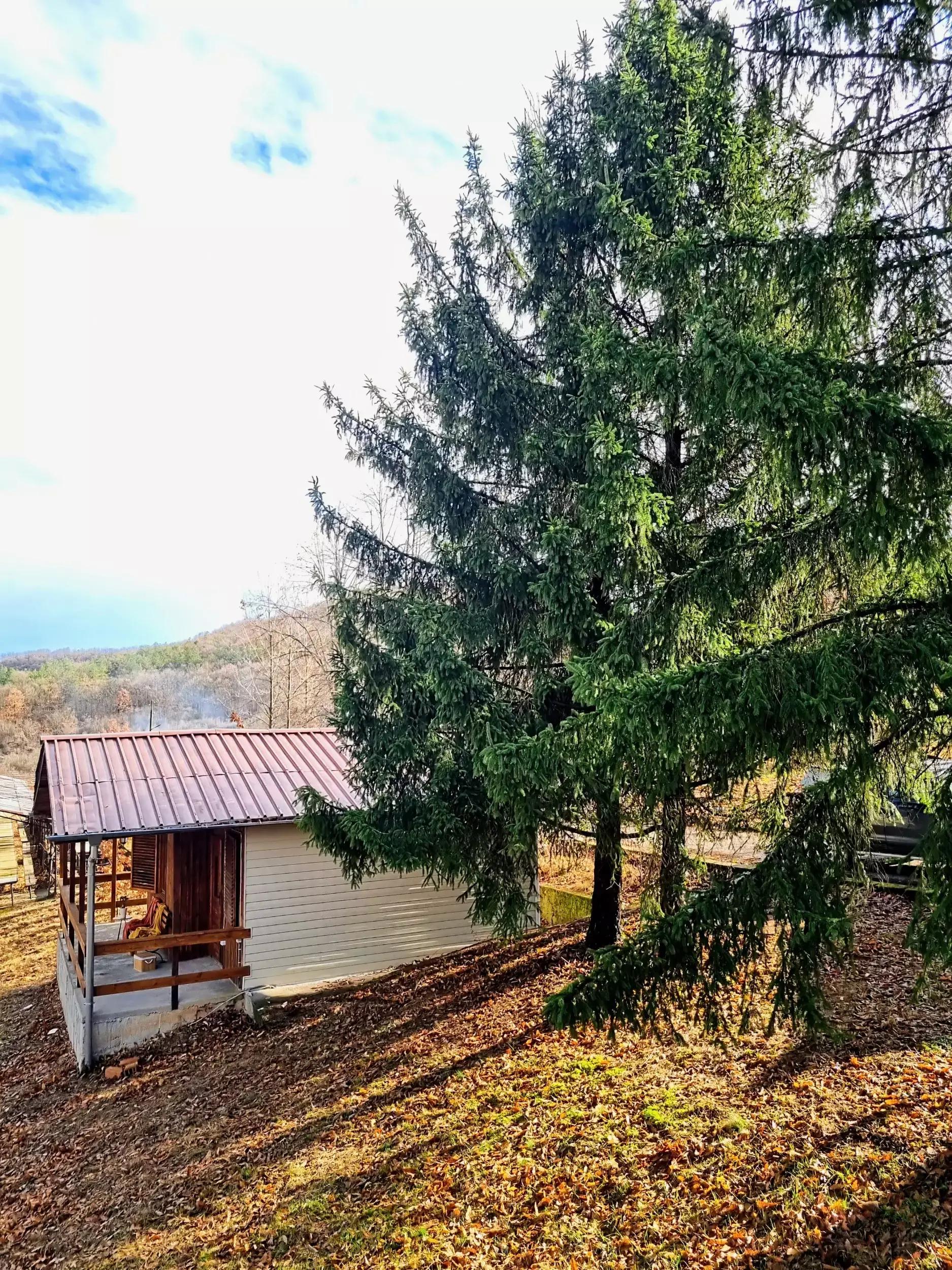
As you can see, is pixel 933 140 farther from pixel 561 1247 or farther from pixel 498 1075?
pixel 498 1075

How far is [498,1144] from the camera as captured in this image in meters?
5.67

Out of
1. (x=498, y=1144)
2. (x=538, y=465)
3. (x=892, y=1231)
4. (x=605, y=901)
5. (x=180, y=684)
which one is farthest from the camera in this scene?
(x=180, y=684)

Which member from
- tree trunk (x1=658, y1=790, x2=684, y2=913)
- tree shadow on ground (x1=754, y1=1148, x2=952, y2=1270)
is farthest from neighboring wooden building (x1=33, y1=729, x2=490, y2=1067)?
tree shadow on ground (x1=754, y1=1148, x2=952, y2=1270)

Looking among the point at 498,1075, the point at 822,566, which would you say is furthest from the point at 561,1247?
the point at 822,566

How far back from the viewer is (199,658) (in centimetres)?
4741

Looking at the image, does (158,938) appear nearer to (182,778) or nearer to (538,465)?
(182,778)

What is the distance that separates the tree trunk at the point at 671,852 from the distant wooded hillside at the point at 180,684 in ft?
51.7

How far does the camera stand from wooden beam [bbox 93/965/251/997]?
9266 millimetres

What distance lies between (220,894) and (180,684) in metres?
36.0

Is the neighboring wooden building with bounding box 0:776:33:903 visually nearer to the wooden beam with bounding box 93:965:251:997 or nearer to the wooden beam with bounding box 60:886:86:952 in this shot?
the wooden beam with bounding box 60:886:86:952

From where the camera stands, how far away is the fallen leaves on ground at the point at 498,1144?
14.6 ft

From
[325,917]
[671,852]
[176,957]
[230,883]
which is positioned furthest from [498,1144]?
[230,883]

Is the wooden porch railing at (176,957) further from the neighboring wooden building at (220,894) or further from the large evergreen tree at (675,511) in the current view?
the large evergreen tree at (675,511)

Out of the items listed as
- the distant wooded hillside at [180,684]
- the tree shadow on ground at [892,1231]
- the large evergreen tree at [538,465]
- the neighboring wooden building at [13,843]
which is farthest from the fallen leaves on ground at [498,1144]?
the neighboring wooden building at [13,843]
